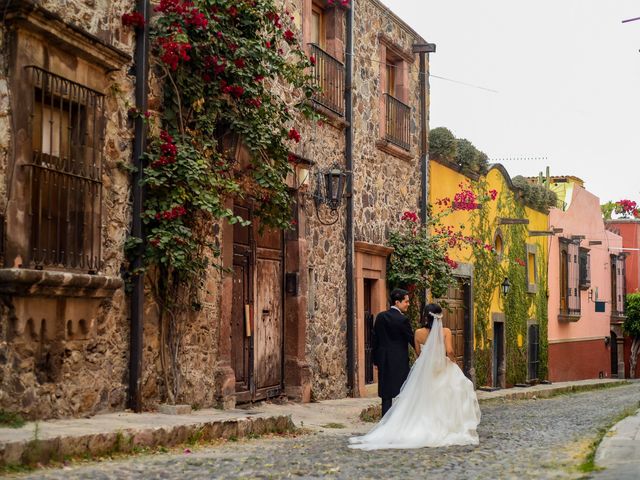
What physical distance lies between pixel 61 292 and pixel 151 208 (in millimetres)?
1711

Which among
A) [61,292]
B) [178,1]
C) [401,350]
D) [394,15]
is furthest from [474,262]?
[61,292]

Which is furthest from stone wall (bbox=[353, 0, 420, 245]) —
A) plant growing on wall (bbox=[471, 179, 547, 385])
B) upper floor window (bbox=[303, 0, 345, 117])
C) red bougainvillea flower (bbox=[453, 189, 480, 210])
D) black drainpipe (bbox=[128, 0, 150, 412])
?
black drainpipe (bbox=[128, 0, 150, 412])

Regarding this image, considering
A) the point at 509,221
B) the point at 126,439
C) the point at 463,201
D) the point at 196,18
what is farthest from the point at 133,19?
the point at 509,221

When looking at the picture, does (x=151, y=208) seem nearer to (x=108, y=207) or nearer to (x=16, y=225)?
(x=108, y=207)

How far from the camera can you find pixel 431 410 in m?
10.2

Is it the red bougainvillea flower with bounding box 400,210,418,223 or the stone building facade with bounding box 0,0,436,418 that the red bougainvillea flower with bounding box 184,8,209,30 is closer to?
the stone building facade with bounding box 0,0,436,418

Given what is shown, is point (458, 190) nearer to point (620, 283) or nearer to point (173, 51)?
point (173, 51)

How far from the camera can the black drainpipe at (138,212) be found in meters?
9.99

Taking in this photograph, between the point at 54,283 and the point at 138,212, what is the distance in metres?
1.69

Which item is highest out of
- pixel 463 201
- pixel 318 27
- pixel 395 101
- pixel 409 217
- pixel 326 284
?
pixel 318 27

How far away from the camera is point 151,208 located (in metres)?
10.3

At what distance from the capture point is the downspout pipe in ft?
64.0

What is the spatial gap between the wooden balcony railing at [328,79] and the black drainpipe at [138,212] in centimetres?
471

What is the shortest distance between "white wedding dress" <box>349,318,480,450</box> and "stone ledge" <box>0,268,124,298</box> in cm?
269
